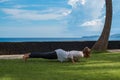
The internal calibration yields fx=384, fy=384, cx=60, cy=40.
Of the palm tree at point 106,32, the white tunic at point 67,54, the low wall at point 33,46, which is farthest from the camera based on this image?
the palm tree at point 106,32

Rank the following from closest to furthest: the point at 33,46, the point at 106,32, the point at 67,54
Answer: the point at 67,54 < the point at 33,46 < the point at 106,32

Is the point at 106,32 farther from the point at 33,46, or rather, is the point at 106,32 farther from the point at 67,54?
the point at 67,54

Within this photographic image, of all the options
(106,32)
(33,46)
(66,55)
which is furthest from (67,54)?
(106,32)

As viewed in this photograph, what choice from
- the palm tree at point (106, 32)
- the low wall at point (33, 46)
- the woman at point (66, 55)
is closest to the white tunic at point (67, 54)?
the woman at point (66, 55)

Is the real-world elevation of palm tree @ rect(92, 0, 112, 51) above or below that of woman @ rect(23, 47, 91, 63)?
above

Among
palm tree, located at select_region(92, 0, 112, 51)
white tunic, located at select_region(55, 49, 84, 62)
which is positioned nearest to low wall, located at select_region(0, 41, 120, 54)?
palm tree, located at select_region(92, 0, 112, 51)

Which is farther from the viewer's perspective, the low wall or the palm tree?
the palm tree

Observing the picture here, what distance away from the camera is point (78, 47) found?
66.7 ft

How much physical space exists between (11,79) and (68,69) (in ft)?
7.93

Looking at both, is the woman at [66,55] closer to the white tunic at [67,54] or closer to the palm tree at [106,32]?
the white tunic at [67,54]

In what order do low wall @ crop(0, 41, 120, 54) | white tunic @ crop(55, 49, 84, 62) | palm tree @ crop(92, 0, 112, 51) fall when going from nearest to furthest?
white tunic @ crop(55, 49, 84, 62) < low wall @ crop(0, 41, 120, 54) < palm tree @ crop(92, 0, 112, 51)

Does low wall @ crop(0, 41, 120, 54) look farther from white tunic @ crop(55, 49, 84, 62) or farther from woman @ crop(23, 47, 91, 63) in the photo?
white tunic @ crop(55, 49, 84, 62)

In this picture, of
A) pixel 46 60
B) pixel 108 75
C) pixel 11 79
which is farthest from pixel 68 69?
pixel 46 60

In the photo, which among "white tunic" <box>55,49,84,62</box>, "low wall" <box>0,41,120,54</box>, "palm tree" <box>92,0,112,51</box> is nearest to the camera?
"white tunic" <box>55,49,84,62</box>
